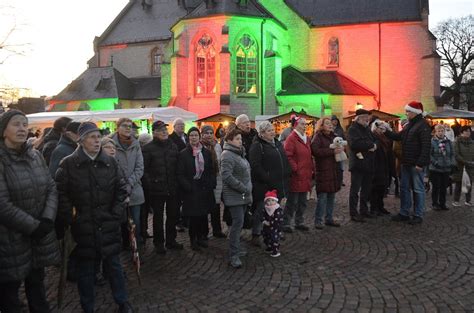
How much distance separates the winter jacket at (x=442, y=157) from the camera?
9.65 meters

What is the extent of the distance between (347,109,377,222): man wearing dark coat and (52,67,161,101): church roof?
28458 millimetres

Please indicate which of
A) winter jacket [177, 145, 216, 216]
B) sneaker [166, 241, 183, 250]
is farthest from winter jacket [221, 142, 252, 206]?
sneaker [166, 241, 183, 250]

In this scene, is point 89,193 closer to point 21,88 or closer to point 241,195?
point 241,195

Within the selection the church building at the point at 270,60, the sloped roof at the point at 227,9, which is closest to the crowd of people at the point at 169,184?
the church building at the point at 270,60

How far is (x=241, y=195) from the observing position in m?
6.09

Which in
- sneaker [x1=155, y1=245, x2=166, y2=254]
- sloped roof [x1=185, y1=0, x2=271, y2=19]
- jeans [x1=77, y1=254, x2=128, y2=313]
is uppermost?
sloped roof [x1=185, y1=0, x2=271, y2=19]

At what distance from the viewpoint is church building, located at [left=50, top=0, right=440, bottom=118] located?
88.5 ft

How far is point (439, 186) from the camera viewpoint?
9734 millimetres

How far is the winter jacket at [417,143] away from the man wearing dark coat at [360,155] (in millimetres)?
588

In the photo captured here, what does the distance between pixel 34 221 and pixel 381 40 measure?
3095cm

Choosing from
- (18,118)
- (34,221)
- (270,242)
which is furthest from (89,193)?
(270,242)

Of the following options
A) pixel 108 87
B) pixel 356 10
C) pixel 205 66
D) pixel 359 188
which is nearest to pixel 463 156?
pixel 359 188

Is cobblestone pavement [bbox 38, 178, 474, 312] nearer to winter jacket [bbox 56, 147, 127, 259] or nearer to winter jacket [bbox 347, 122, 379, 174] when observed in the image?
winter jacket [bbox 56, 147, 127, 259]

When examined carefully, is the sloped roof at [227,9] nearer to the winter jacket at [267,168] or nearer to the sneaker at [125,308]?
the winter jacket at [267,168]
